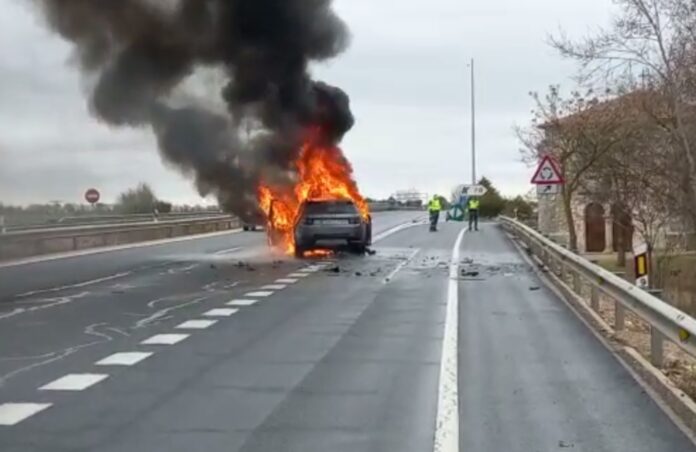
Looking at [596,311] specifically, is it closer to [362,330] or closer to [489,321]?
[489,321]

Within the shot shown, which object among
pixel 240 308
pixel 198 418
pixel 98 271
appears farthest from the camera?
pixel 98 271

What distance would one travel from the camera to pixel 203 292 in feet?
53.3

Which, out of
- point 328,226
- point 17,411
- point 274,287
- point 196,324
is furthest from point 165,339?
point 328,226

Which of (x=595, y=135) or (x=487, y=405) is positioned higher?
(x=595, y=135)

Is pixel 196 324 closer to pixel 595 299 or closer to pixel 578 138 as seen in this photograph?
pixel 595 299

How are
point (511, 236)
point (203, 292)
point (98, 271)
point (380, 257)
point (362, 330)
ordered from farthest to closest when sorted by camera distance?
point (511, 236)
point (380, 257)
point (98, 271)
point (203, 292)
point (362, 330)

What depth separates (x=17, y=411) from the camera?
716 cm

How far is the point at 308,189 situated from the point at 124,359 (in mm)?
21505

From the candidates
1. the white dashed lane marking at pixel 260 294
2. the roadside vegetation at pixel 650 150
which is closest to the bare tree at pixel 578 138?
the roadside vegetation at pixel 650 150

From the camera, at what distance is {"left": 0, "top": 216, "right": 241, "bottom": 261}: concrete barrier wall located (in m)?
26.2

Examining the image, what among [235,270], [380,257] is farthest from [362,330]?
[380,257]

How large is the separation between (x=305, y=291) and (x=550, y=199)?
31531 mm

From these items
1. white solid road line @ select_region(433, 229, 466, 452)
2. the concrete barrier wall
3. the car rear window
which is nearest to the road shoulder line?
white solid road line @ select_region(433, 229, 466, 452)

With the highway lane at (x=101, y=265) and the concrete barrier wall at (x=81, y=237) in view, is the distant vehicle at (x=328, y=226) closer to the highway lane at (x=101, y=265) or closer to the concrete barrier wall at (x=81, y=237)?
the highway lane at (x=101, y=265)
